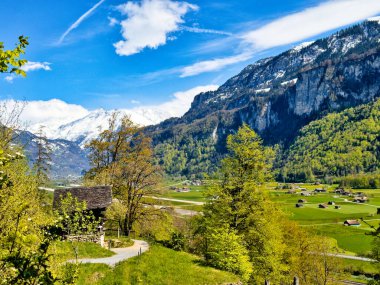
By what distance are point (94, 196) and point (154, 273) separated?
1557 centimetres

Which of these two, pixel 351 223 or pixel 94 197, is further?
pixel 351 223

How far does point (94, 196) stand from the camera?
3791 cm

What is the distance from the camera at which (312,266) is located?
172 feet

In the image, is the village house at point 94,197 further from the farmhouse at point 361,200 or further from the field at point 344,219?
the farmhouse at point 361,200

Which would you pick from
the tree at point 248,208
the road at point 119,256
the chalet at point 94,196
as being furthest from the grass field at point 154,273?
the chalet at point 94,196

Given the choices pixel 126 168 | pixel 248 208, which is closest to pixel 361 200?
pixel 126 168

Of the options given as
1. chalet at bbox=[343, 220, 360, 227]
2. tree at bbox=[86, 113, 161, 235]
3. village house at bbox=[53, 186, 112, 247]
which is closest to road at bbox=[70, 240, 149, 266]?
village house at bbox=[53, 186, 112, 247]

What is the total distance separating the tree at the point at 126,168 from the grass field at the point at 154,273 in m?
20.6

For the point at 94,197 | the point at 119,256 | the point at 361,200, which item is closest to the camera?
the point at 119,256

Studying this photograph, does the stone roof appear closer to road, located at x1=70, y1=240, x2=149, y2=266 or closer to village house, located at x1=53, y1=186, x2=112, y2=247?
village house, located at x1=53, y1=186, x2=112, y2=247

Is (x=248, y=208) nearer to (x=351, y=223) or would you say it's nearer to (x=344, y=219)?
(x=351, y=223)

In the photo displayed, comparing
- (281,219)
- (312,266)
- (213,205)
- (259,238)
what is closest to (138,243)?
(213,205)

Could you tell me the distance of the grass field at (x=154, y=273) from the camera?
76.6ft

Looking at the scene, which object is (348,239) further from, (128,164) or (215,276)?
(215,276)
